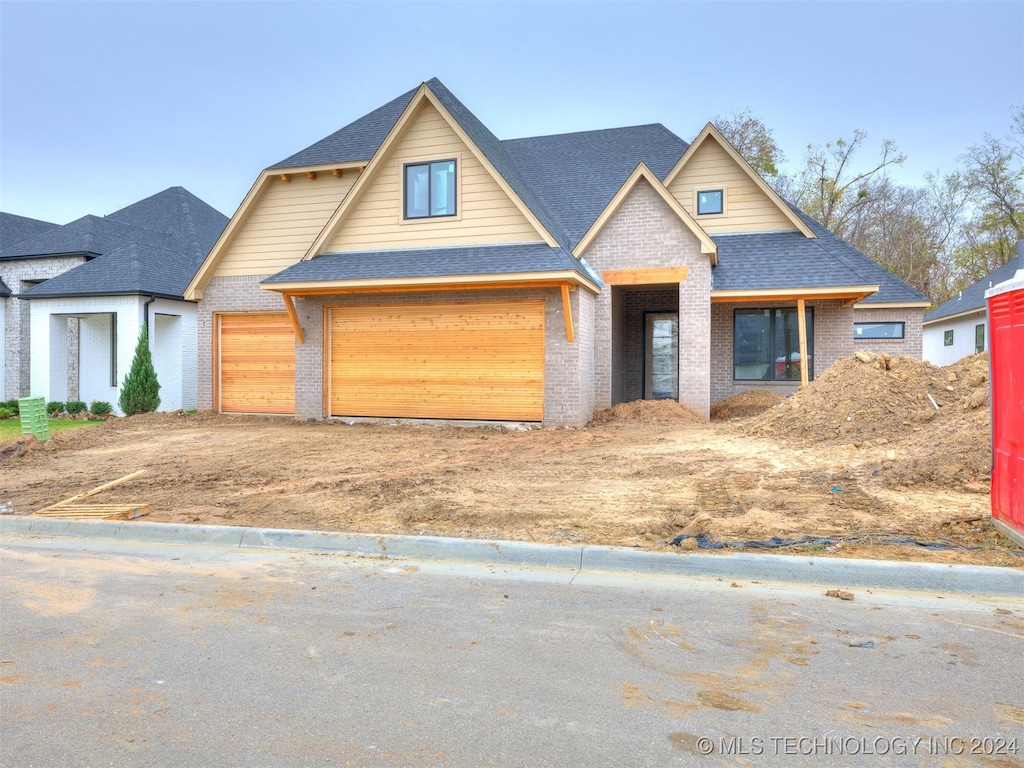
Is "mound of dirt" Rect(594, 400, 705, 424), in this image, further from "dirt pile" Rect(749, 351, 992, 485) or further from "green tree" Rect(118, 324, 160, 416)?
"green tree" Rect(118, 324, 160, 416)

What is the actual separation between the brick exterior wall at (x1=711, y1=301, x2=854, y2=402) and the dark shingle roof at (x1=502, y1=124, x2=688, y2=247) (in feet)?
14.7

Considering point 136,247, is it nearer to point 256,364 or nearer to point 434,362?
point 256,364

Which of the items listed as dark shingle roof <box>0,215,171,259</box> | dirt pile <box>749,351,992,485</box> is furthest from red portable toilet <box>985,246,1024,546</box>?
dark shingle roof <box>0,215,171,259</box>

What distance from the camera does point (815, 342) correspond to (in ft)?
59.3

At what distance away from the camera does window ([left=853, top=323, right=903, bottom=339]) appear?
72.4ft

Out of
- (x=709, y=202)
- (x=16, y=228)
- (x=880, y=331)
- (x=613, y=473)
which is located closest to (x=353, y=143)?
(x=709, y=202)

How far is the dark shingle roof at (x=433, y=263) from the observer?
44.7 ft

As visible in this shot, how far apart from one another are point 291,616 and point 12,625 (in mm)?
1825

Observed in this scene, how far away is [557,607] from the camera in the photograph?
4711 mm

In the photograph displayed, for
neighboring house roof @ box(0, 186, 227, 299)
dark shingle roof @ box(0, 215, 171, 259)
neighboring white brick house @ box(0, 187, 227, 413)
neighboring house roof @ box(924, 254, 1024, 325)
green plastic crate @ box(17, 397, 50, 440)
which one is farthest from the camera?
neighboring house roof @ box(924, 254, 1024, 325)

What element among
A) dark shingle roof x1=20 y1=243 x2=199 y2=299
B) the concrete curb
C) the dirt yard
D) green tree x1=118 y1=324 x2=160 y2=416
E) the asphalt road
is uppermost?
dark shingle roof x1=20 y1=243 x2=199 y2=299

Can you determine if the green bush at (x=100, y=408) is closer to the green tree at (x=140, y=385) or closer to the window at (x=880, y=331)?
the green tree at (x=140, y=385)

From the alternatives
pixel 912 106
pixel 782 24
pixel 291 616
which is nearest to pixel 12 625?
pixel 291 616

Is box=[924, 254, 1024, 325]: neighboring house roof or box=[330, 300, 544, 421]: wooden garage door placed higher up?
box=[924, 254, 1024, 325]: neighboring house roof
